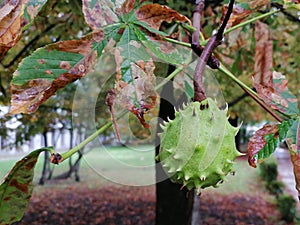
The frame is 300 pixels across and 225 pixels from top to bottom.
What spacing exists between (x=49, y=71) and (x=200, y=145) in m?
0.34

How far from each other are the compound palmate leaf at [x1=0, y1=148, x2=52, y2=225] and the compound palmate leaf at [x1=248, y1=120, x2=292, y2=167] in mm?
524

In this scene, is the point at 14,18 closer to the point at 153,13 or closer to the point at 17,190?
the point at 153,13

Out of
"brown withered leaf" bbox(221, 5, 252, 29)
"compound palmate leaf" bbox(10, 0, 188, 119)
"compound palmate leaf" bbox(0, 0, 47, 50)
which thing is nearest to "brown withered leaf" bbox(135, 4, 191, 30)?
"compound palmate leaf" bbox(10, 0, 188, 119)

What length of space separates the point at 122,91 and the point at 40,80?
6.7 inches

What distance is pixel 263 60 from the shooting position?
5.41ft

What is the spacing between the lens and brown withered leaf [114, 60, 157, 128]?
2.60ft

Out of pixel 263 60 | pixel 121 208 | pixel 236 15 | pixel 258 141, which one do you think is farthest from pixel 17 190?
pixel 121 208

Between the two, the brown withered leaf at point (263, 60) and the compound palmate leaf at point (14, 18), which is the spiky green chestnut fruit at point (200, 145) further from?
the brown withered leaf at point (263, 60)

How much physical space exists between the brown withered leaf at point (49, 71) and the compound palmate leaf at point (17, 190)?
23 cm

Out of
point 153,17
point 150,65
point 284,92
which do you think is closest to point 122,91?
point 150,65

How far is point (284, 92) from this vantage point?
4.12 feet

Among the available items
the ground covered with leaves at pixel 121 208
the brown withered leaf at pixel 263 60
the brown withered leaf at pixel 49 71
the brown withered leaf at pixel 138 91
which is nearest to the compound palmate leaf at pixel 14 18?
the brown withered leaf at pixel 49 71

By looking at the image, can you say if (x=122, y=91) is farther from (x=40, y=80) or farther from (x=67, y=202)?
(x=67, y=202)

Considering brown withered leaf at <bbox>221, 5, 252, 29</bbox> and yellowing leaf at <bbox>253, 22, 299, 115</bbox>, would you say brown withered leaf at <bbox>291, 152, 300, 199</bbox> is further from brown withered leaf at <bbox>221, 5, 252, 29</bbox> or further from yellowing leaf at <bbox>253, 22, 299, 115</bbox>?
brown withered leaf at <bbox>221, 5, 252, 29</bbox>
